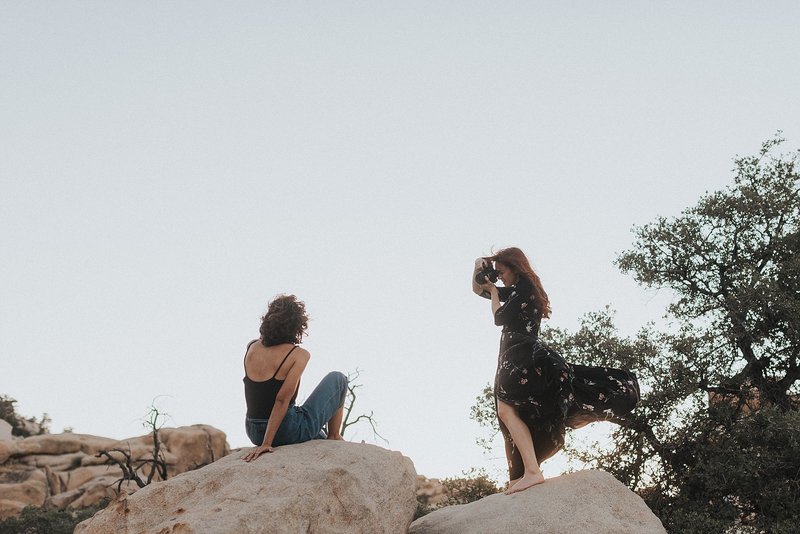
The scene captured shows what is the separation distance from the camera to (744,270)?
19219 mm

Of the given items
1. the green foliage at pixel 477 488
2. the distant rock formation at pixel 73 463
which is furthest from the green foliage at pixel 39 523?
the green foliage at pixel 477 488

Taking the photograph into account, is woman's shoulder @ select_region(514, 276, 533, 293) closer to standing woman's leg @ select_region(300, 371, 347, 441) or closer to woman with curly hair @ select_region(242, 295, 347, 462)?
standing woman's leg @ select_region(300, 371, 347, 441)

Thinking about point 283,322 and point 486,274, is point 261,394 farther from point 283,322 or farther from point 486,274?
point 486,274

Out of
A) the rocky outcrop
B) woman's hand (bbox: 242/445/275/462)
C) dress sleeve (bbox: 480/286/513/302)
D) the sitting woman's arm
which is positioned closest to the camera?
woman's hand (bbox: 242/445/275/462)

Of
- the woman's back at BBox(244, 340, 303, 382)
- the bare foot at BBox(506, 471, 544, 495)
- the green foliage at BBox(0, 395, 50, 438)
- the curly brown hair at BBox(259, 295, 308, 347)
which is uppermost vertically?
the green foliage at BBox(0, 395, 50, 438)

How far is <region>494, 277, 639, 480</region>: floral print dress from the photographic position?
8609 mm

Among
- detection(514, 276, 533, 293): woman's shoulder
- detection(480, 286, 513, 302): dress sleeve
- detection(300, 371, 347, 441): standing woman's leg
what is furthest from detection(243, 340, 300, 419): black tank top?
detection(514, 276, 533, 293): woman's shoulder

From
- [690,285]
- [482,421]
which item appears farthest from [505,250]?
[690,285]

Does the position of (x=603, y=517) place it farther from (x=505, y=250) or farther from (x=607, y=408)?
(x=505, y=250)

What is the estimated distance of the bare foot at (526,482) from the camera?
27.3ft

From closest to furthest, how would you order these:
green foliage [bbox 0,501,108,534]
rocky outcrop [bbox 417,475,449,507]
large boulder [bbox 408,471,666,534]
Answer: large boulder [bbox 408,471,666,534], green foliage [bbox 0,501,108,534], rocky outcrop [bbox 417,475,449,507]

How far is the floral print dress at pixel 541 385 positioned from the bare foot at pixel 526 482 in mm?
447

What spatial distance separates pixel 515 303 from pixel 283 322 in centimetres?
283

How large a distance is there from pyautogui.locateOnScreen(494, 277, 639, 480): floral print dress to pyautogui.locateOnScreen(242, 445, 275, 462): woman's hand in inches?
111
